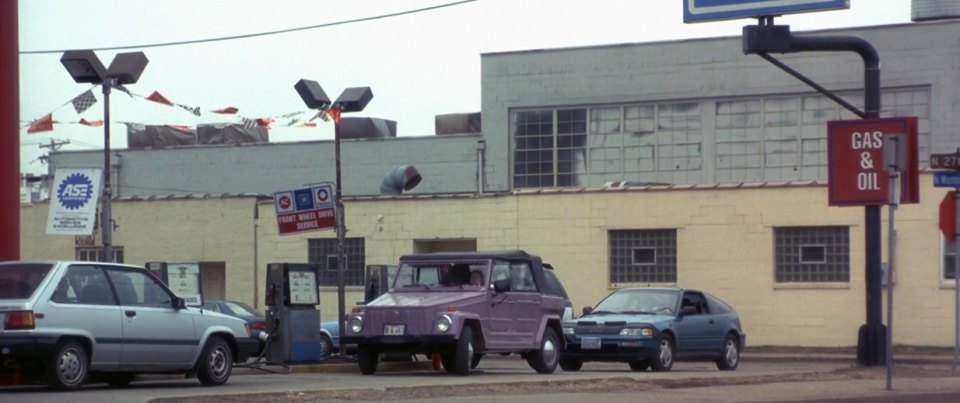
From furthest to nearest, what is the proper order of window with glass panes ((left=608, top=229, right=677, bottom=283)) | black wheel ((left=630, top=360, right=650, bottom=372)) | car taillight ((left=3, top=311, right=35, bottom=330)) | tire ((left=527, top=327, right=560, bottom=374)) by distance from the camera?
window with glass panes ((left=608, top=229, right=677, bottom=283)) → black wheel ((left=630, top=360, right=650, bottom=372)) → tire ((left=527, top=327, right=560, bottom=374)) → car taillight ((left=3, top=311, right=35, bottom=330))

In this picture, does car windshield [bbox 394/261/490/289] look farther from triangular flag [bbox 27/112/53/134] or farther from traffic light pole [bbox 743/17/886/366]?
triangular flag [bbox 27/112/53/134]

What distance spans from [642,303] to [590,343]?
1664mm

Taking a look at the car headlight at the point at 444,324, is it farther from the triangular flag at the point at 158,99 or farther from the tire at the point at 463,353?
the triangular flag at the point at 158,99

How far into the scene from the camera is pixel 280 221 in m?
25.1

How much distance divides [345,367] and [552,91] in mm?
22789

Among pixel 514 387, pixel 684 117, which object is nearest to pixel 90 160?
pixel 684 117

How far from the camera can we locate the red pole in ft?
60.4

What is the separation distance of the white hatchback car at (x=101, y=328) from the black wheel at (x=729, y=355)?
950cm

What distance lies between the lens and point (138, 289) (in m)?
16.5

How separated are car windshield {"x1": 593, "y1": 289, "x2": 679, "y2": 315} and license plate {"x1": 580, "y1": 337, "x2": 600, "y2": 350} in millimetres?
1156

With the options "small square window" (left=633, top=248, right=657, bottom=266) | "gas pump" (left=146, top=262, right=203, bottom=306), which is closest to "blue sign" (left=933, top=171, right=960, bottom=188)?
"gas pump" (left=146, top=262, right=203, bottom=306)

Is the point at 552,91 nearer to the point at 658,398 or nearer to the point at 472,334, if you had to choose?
the point at 472,334

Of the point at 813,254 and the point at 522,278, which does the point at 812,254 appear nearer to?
the point at 813,254

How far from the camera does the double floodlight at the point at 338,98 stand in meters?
25.3
